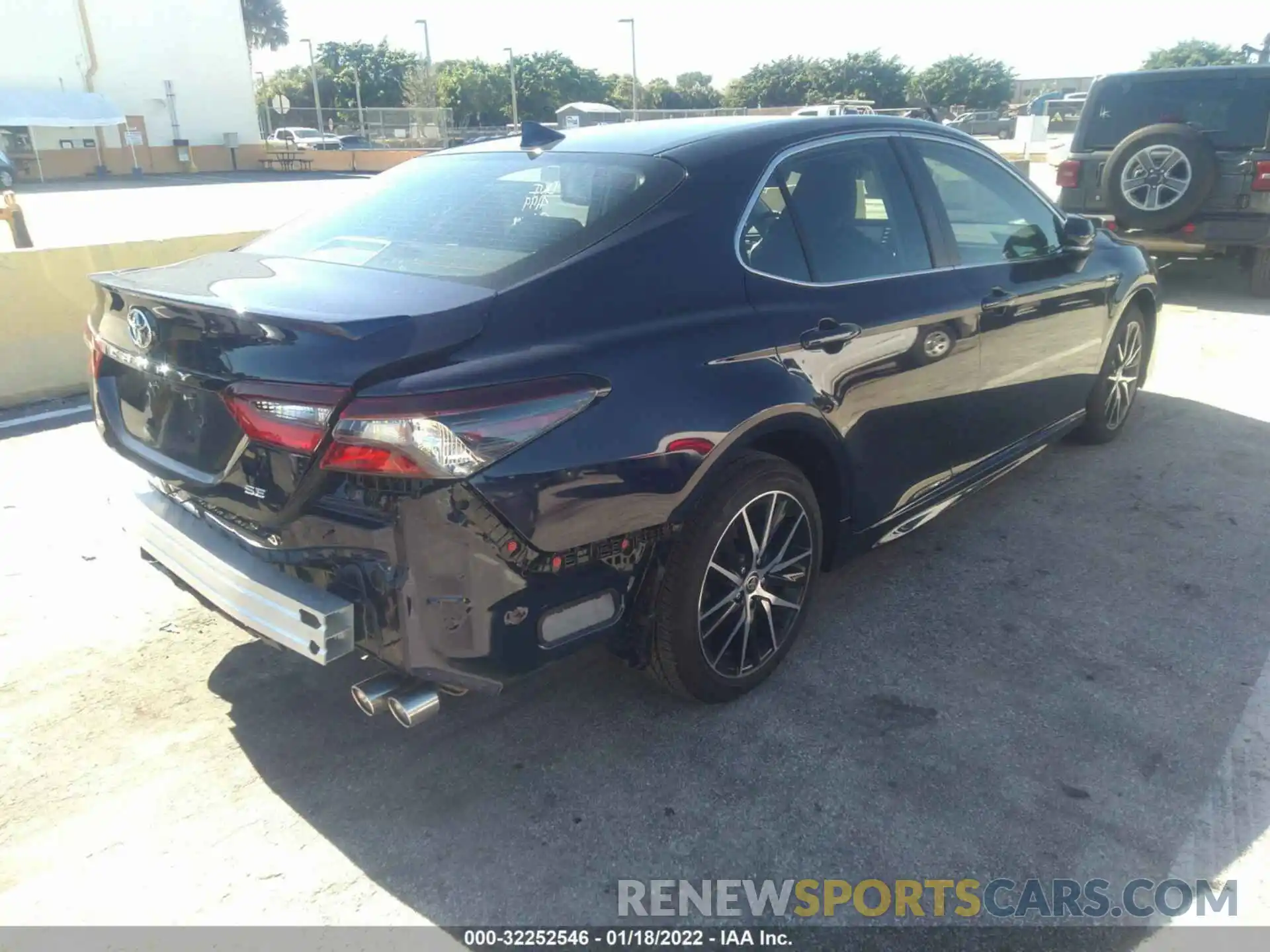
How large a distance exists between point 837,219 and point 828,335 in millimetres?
514

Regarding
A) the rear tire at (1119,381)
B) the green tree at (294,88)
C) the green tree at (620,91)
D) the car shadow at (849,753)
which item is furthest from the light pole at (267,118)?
the car shadow at (849,753)

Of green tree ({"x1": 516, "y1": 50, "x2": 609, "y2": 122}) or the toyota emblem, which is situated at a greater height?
green tree ({"x1": 516, "y1": 50, "x2": 609, "y2": 122})

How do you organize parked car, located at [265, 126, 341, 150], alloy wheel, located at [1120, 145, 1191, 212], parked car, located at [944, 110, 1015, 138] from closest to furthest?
alloy wheel, located at [1120, 145, 1191, 212], parked car, located at [265, 126, 341, 150], parked car, located at [944, 110, 1015, 138]

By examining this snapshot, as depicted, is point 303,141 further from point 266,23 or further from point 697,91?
point 266,23

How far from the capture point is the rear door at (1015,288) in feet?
12.4

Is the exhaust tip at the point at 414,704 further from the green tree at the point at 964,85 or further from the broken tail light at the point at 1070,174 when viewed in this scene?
the green tree at the point at 964,85

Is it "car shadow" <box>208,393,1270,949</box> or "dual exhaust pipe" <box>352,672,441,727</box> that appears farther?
"car shadow" <box>208,393,1270,949</box>

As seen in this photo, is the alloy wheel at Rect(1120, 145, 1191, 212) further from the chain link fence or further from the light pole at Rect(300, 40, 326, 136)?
→ the light pole at Rect(300, 40, 326, 136)

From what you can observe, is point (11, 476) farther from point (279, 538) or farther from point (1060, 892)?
point (1060, 892)

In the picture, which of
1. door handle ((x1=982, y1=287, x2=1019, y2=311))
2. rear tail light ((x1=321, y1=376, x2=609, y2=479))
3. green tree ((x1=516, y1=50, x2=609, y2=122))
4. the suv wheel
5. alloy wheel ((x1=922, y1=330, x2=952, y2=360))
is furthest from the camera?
green tree ((x1=516, y1=50, x2=609, y2=122))

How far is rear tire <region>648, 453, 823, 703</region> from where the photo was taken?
271 centimetres

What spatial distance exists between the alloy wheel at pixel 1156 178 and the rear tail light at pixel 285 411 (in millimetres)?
7899

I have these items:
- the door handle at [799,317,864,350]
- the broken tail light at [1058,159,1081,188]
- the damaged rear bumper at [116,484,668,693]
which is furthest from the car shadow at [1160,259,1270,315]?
the damaged rear bumper at [116,484,668,693]

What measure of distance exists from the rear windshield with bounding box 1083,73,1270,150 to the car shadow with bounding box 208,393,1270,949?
612cm
